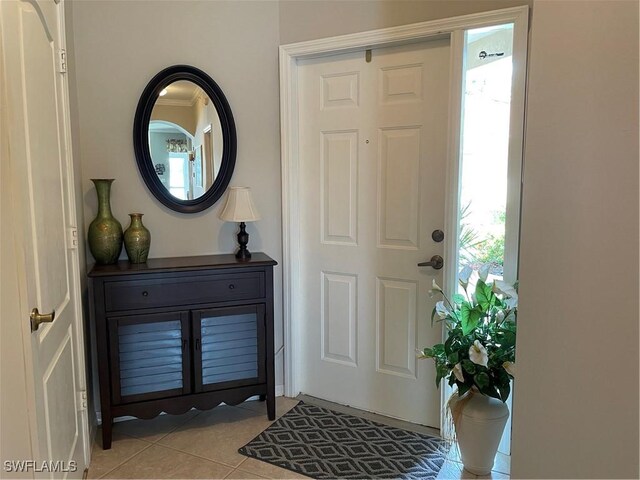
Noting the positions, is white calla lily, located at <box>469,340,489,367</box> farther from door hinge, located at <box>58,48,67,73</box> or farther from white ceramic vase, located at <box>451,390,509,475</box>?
door hinge, located at <box>58,48,67,73</box>

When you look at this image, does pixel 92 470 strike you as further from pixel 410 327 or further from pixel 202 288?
pixel 410 327

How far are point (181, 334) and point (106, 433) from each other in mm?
587

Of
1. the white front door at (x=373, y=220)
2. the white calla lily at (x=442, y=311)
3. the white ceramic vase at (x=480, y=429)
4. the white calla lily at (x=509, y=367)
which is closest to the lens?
the white calla lily at (x=509, y=367)

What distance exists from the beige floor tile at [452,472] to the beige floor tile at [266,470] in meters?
0.62

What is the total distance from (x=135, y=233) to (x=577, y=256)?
2.14m

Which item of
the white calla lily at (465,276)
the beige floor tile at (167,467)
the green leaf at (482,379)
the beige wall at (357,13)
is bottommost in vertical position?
the beige floor tile at (167,467)

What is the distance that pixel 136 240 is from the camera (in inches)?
95.0

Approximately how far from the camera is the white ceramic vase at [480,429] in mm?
1928

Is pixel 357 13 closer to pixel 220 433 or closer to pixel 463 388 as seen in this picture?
pixel 463 388

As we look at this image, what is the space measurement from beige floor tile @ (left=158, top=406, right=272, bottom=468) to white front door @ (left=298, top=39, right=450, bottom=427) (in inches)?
18.6

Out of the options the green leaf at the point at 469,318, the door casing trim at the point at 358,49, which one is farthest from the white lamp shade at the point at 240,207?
the green leaf at the point at 469,318

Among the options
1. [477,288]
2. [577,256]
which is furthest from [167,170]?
[577,256]

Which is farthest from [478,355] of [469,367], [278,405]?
[278,405]

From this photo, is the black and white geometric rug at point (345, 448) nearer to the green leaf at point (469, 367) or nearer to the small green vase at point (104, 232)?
the green leaf at point (469, 367)
